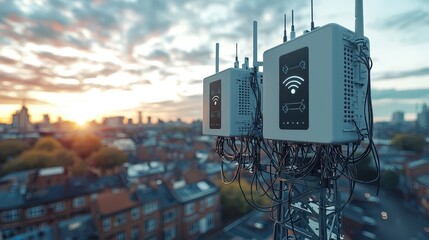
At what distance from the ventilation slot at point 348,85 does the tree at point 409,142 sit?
17.6ft

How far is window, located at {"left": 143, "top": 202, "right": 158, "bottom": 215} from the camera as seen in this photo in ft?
27.7

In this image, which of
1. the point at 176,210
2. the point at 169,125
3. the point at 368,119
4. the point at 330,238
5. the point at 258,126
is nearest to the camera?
the point at 368,119

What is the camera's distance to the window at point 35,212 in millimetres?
8578

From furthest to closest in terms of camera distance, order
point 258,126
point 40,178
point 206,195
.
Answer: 1. point 40,178
2. point 206,195
3. point 258,126

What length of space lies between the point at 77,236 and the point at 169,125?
30.1 meters

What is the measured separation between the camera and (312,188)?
1314 millimetres

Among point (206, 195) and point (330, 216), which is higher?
point (330, 216)

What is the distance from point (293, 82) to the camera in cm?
114

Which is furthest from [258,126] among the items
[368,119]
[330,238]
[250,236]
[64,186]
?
[64,186]

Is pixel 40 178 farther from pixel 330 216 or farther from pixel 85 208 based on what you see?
pixel 330 216

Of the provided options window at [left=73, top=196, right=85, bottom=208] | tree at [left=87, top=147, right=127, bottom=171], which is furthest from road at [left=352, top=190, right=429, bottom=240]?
tree at [left=87, top=147, right=127, bottom=171]

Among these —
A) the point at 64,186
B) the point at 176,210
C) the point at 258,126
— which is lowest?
the point at 176,210

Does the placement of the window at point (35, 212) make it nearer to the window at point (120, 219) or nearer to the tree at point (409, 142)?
the window at point (120, 219)

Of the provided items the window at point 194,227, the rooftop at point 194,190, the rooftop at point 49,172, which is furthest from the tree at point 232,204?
the rooftop at point 49,172
